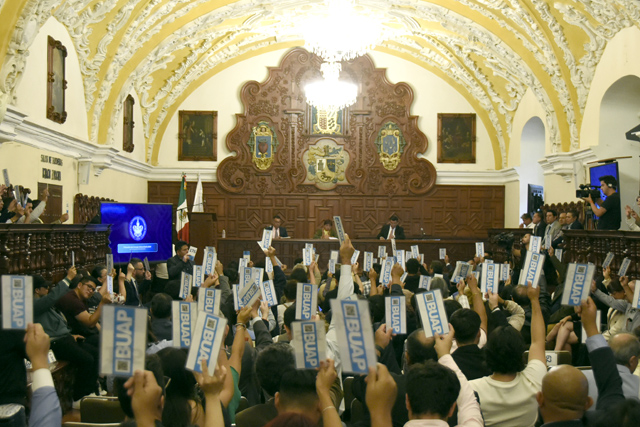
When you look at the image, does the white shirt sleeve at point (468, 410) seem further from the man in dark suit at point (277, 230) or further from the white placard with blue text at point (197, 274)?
the man in dark suit at point (277, 230)

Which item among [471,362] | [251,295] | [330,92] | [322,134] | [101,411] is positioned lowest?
[101,411]

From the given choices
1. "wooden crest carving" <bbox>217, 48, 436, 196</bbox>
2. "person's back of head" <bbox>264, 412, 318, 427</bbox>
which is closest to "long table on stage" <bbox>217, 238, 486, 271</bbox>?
"wooden crest carving" <bbox>217, 48, 436, 196</bbox>

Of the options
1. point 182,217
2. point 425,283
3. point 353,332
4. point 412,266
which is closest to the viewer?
point 353,332

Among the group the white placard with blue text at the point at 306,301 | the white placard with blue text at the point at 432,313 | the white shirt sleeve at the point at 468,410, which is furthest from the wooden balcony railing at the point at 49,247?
the white shirt sleeve at the point at 468,410

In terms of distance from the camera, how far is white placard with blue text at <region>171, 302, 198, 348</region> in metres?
3.92

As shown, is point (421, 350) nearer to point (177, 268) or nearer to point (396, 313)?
point (396, 313)

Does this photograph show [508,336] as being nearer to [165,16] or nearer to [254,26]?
[165,16]

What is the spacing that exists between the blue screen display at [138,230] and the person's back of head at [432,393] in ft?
41.2

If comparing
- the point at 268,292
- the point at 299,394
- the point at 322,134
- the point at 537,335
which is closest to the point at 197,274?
the point at 268,292

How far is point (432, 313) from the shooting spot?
14.1 feet

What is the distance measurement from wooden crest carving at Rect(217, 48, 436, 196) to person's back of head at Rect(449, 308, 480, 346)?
17.3m

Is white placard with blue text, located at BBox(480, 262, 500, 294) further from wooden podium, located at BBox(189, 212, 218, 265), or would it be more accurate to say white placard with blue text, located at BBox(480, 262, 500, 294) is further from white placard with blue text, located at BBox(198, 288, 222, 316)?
wooden podium, located at BBox(189, 212, 218, 265)

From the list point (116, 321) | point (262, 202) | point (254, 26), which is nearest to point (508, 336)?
point (116, 321)

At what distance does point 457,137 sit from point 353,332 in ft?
64.9
